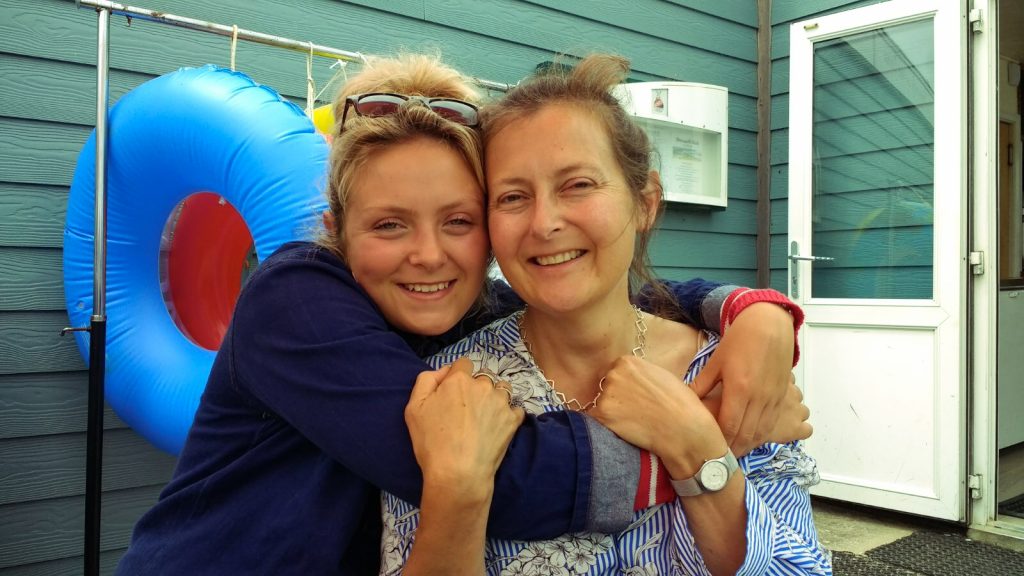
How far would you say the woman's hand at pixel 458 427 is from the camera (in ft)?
3.25

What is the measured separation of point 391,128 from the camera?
1.21 meters

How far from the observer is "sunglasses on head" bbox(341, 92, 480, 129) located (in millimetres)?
1248

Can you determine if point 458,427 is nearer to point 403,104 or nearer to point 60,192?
point 403,104

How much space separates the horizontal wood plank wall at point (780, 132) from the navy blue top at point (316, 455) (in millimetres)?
3449

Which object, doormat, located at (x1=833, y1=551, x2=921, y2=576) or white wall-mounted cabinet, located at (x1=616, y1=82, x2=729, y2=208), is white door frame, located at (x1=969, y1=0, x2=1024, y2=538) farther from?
white wall-mounted cabinet, located at (x1=616, y1=82, x2=729, y2=208)

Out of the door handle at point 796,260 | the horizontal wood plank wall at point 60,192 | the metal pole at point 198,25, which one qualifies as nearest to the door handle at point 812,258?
the door handle at point 796,260

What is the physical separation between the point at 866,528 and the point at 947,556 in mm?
404

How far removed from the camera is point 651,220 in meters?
1.38

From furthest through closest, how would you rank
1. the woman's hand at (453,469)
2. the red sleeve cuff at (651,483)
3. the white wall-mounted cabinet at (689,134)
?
the white wall-mounted cabinet at (689,134) → the red sleeve cuff at (651,483) → the woman's hand at (453,469)

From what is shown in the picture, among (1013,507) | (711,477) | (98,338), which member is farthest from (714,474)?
(1013,507)

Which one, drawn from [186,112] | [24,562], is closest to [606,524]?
[186,112]

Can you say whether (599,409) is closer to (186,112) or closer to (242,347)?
(242,347)

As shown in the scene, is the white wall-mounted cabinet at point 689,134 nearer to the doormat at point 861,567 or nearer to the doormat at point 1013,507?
the doormat at point 861,567

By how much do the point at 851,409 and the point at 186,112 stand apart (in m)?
3.10
